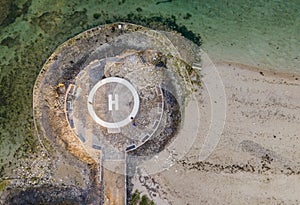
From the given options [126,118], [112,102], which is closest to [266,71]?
[126,118]

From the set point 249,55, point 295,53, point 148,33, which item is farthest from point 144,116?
point 295,53

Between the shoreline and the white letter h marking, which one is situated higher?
the shoreline

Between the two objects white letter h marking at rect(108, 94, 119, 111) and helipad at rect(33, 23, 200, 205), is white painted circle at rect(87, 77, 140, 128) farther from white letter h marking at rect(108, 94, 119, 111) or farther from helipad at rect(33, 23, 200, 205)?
white letter h marking at rect(108, 94, 119, 111)

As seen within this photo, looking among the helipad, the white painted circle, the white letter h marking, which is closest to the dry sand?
the helipad

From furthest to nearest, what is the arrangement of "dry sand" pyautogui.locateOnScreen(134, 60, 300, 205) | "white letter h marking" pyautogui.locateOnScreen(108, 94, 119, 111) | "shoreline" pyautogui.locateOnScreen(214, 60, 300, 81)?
1. "shoreline" pyautogui.locateOnScreen(214, 60, 300, 81)
2. "white letter h marking" pyautogui.locateOnScreen(108, 94, 119, 111)
3. "dry sand" pyautogui.locateOnScreen(134, 60, 300, 205)

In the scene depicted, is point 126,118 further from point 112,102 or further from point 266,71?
point 266,71
